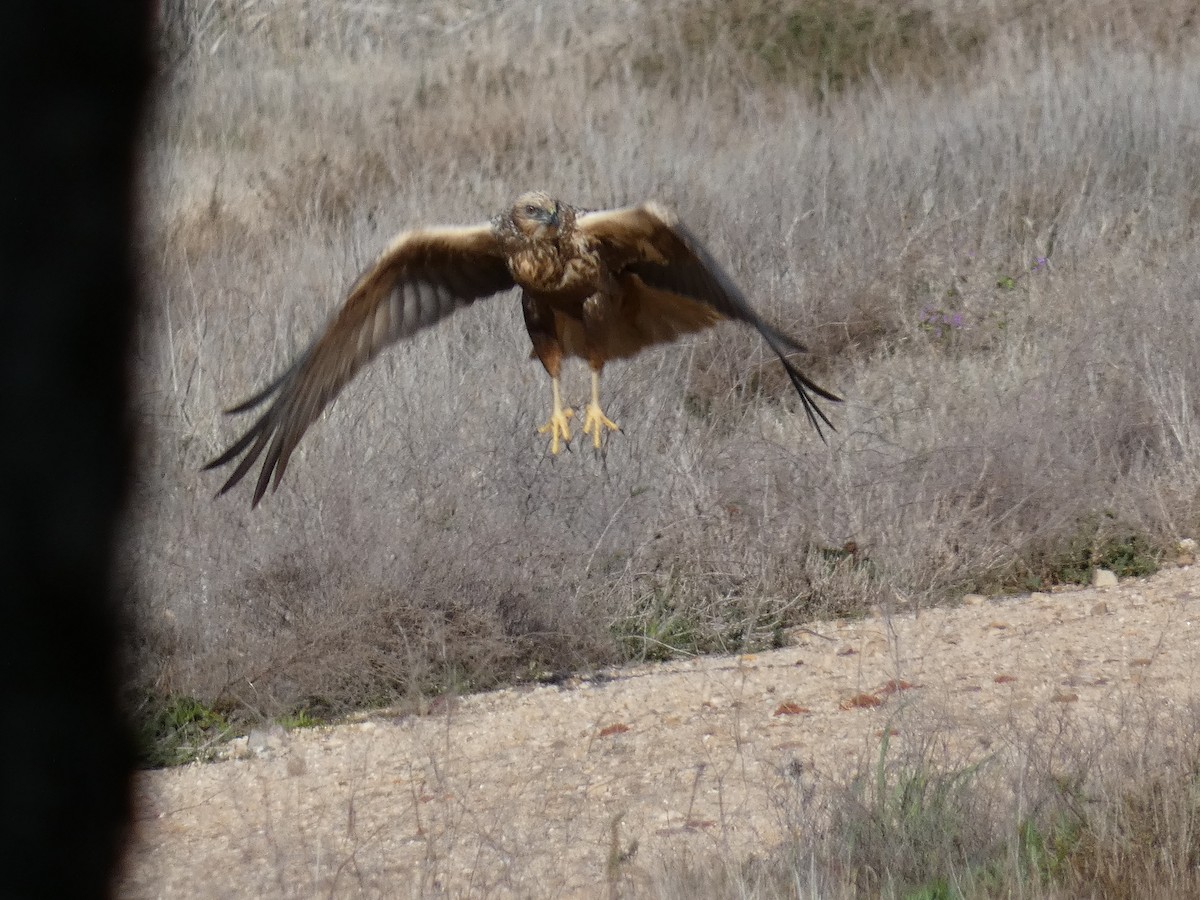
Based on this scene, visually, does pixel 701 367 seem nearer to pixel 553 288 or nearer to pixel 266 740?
pixel 553 288

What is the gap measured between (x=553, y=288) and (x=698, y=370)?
2037mm

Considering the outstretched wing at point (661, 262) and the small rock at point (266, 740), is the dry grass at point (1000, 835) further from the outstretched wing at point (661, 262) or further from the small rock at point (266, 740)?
the small rock at point (266, 740)

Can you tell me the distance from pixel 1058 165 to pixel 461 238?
502 cm

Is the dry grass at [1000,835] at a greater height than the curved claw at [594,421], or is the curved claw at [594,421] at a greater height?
the dry grass at [1000,835]

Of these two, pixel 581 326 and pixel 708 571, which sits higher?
pixel 581 326

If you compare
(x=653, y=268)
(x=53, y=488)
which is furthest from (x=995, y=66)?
(x=53, y=488)

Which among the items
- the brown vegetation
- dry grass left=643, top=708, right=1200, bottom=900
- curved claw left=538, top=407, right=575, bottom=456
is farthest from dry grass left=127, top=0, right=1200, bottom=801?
dry grass left=643, top=708, right=1200, bottom=900

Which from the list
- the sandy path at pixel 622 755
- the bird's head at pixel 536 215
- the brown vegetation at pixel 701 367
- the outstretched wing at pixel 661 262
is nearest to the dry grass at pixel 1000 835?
the sandy path at pixel 622 755

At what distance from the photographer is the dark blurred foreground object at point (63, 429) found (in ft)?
14.5

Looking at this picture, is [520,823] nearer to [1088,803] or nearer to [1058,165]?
[1088,803]

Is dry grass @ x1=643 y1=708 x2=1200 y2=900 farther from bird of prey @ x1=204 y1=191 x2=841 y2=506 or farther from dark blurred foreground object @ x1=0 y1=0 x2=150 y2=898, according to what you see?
dark blurred foreground object @ x1=0 y1=0 x2=150 y2=898

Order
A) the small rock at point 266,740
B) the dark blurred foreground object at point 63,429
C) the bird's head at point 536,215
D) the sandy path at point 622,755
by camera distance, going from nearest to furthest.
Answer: the sandy path at point 622,755 → the dark blurred foreground object at point 63,429 → the small rock at point 266,740 → the bird's head at point 536,215

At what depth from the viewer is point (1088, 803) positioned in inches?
129

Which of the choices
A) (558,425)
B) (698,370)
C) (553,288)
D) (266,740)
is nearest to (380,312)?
(553,288)
